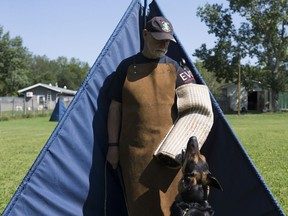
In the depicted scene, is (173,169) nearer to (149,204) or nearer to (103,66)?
(149,204)

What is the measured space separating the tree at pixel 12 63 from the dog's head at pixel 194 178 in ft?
192

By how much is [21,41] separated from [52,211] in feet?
197

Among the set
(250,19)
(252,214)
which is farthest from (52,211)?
(250,19)

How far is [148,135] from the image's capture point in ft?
11.0

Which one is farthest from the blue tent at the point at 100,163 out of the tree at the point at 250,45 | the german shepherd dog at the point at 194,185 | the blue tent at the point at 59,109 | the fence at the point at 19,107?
the tree at the point at 250,45

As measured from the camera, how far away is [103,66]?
379 centimetres

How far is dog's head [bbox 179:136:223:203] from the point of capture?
9.05 feet

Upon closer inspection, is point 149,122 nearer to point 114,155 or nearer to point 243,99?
point 114,155

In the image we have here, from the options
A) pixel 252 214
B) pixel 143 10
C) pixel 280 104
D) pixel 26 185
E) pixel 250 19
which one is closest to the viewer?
pixel 26 185

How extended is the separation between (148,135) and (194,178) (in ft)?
2.25

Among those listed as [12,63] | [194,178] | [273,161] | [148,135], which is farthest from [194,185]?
[12,63]

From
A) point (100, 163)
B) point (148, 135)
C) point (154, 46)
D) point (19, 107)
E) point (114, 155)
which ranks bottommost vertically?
point (19, 107)

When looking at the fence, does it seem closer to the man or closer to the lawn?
the lawn

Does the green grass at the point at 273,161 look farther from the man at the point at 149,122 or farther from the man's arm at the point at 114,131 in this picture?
the man's arm at the point at 114,131
